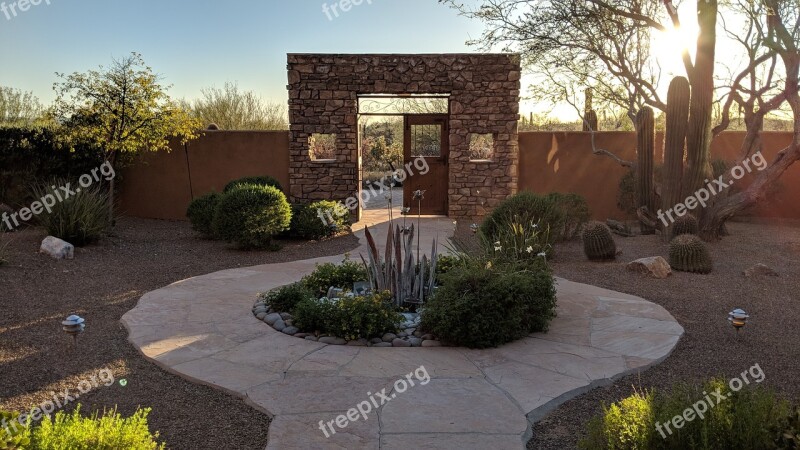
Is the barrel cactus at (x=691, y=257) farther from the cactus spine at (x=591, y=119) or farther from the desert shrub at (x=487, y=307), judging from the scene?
the cactus spine at (x=591, y=119)

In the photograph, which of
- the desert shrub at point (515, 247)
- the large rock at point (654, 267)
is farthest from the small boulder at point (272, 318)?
the large rock at point (654, 267)

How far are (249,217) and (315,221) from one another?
1486 millimetres

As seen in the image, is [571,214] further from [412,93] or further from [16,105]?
[16,105]

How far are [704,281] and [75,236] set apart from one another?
8366 millimetres

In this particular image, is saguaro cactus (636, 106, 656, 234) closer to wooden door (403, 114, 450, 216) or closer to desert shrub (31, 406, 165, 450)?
wooden door (403, 114, 450, 216)

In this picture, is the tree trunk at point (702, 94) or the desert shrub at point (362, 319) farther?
the tree trunk at point (702, 94)

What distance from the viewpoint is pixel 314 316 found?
16.7 ft

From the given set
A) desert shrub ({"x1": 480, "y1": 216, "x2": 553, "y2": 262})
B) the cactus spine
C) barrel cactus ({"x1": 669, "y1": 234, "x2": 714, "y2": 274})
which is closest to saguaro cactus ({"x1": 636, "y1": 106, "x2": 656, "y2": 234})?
the cactus spine

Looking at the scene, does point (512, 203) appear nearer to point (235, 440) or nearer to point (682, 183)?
point (682, 183)

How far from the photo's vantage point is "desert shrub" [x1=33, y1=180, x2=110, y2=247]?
887cm

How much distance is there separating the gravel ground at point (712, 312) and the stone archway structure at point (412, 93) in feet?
8.51

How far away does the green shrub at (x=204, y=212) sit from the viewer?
10133mm

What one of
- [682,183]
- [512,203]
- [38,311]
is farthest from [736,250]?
[38,311]

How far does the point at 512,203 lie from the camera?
875 cm
